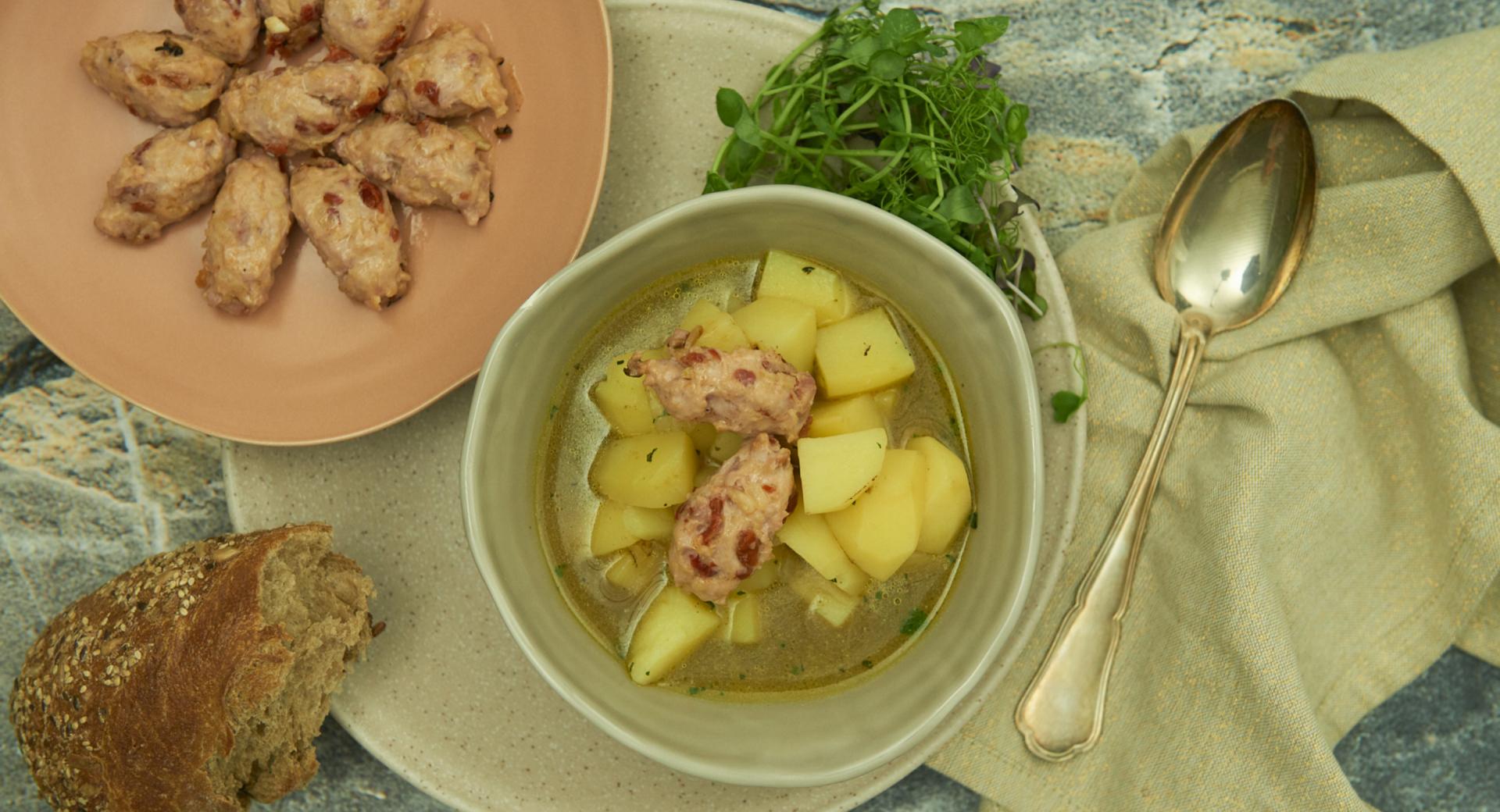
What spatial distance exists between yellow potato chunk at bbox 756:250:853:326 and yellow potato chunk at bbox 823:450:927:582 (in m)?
0.35

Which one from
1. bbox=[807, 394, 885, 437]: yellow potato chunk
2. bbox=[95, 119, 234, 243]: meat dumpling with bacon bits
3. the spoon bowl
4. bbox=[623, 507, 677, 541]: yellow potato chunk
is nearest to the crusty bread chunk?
bbox=[623, 507, 677, 541]: yellow potato chunk

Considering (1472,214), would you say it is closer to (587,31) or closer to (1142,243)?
(1142,243)

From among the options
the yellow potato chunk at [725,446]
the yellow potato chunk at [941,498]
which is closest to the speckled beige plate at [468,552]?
the yellow potato chunk at [725,446]

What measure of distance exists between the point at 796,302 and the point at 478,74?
Answer: 87 cm

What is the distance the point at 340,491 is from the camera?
2484mm

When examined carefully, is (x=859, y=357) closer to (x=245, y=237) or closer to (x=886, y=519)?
(x=886, y=519)

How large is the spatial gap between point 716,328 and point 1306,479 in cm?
147

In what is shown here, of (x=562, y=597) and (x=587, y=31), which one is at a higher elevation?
(x=587, y=31)

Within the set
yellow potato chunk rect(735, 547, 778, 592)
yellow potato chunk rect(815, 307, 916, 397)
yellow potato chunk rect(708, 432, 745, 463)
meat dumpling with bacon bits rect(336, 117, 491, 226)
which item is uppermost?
meat dumpling with bacon bits rect(336, 117, 491, 226)

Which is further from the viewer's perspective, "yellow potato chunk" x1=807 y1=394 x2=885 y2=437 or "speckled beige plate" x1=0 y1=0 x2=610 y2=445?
"speckled beige plate" x1=0 y1=0 x2=610 y2=445

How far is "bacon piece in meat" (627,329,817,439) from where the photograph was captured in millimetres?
1982

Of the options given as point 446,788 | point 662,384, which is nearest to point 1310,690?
point 662,384

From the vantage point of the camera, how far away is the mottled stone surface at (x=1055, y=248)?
2602 millimetres

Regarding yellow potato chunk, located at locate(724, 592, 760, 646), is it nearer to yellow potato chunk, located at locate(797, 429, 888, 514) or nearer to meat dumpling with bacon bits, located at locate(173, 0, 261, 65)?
yellow potato chunk, located at locate(797, 429, 888, 514)
